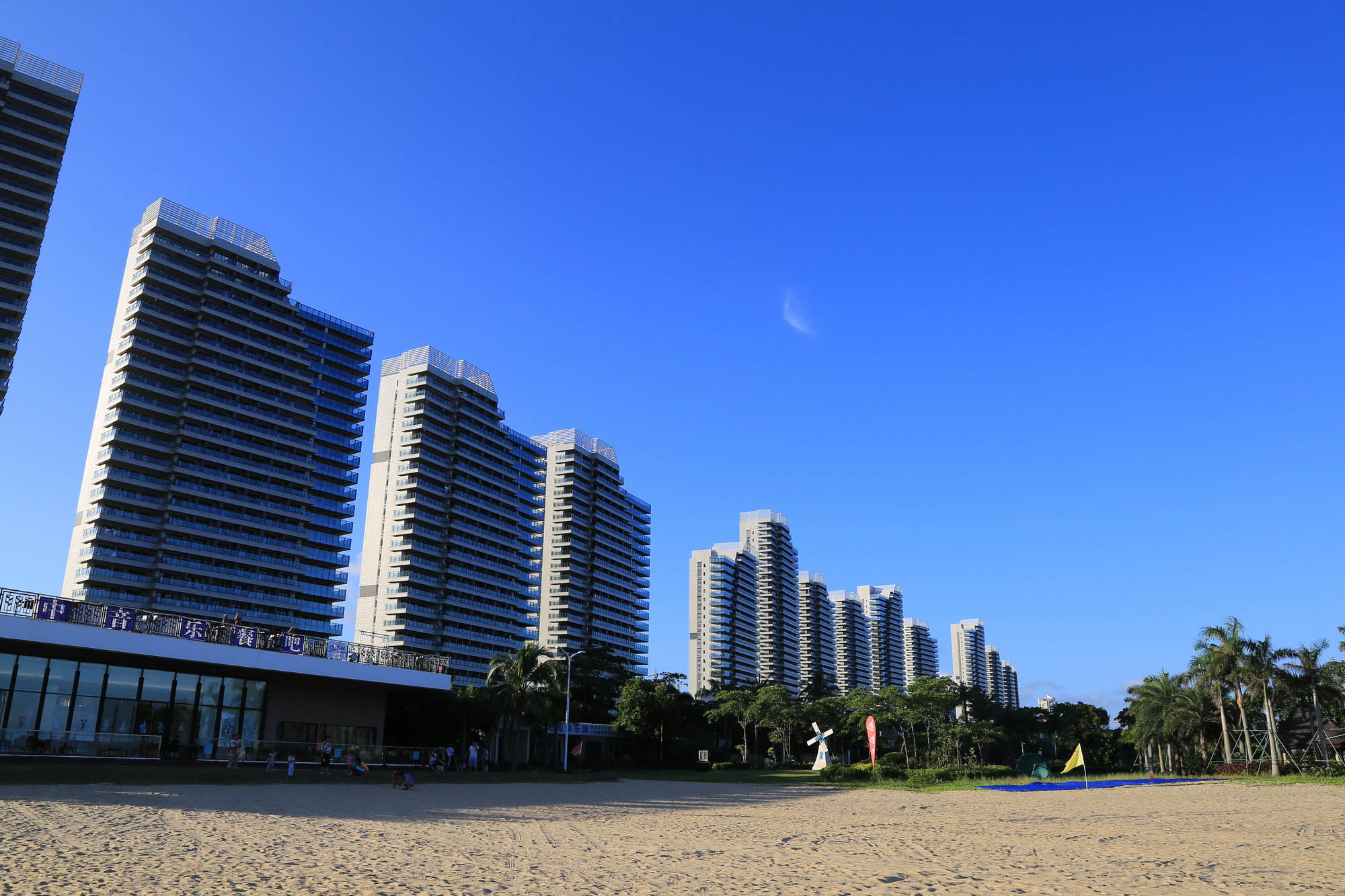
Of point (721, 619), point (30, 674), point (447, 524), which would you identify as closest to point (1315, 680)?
point (30, 674)

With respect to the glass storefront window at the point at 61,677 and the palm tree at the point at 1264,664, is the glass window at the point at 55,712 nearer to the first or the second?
the glass storefront window at the point at 61,677

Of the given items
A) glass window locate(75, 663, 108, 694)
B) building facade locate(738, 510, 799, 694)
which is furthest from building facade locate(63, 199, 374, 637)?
building facade locate(738, 510, 799, 694)

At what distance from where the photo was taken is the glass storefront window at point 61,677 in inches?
1420

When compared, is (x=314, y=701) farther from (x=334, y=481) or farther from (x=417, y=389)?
(x=417, y=389)

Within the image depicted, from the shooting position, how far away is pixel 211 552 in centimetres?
9644

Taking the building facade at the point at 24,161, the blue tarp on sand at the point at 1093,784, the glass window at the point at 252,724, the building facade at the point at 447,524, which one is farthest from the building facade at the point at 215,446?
the blue tarp on sand at the point at 1093,784

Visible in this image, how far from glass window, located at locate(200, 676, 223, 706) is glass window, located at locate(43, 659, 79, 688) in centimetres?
503

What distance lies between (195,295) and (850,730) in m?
85.9

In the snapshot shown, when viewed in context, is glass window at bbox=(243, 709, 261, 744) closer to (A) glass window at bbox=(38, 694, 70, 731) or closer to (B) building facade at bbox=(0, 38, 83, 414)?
(A) glass window at bbox=(38, 694, 70, 731)

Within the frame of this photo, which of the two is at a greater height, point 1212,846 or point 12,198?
point 12,198

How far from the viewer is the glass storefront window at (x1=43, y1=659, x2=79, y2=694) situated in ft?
118

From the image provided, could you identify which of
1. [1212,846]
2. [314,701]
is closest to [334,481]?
[314,701]

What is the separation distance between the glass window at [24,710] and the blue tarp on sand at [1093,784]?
40452 millimetres

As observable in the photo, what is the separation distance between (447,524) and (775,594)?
285 feet
